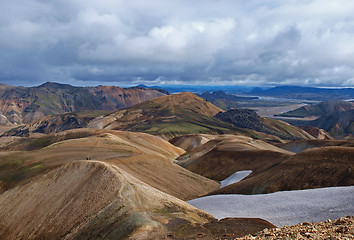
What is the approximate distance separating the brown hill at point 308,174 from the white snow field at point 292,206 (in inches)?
200

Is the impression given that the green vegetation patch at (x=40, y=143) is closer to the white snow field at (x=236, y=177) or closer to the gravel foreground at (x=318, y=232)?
the white snow field at (x=236, y=177)

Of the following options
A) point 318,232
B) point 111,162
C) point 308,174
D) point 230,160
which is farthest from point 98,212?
point 230,160

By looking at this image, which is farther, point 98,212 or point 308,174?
point 308,174

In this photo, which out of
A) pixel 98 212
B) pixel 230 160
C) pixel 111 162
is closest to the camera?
pixel 98 212

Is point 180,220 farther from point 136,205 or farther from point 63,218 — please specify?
point 63,218

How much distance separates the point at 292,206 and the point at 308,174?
12833mm

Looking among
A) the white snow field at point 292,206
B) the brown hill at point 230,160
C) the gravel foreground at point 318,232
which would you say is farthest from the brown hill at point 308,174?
the gravel foreground at point 318,232

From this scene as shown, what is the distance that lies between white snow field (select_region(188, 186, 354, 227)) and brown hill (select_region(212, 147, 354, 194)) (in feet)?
16.6

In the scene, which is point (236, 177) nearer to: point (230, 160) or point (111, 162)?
point (230, 160)

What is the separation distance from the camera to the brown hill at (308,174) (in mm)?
38250

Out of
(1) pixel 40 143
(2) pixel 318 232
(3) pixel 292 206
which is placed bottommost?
(1) pixel 40 143

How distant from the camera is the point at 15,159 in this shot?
60.6 metres

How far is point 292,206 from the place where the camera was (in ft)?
101

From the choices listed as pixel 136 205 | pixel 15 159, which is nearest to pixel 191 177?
pixel 136 205
